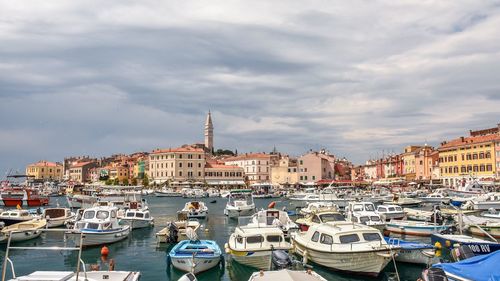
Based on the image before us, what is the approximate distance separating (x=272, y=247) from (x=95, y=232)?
15413mm

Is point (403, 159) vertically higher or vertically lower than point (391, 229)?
higher

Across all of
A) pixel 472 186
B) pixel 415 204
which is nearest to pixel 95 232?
pixel 415 204

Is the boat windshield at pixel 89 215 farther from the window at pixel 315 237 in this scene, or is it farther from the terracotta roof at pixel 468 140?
the terracotta roof at pixel 468 140

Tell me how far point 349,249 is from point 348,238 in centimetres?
80

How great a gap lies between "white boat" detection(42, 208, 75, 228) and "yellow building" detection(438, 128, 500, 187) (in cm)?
7964

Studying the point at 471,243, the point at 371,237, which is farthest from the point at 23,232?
the point at 471,243

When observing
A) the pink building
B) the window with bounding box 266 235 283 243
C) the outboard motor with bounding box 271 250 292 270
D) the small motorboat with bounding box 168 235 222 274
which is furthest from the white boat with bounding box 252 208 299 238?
the pink building

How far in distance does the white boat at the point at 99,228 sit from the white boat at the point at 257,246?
12.3m

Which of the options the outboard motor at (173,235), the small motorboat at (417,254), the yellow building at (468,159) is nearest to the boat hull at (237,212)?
the outboard motor at (173,235)

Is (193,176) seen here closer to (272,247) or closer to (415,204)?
(415,204)

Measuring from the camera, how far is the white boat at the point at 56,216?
4375 centimetres

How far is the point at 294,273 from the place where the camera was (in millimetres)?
16578

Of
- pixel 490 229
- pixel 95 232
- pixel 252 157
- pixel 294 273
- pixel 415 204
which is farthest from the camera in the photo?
A: pixel 252 157

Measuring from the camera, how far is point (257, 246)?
78.9 ft
